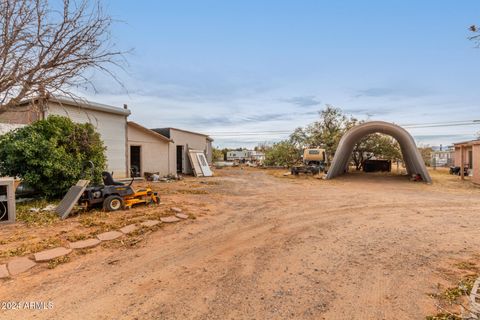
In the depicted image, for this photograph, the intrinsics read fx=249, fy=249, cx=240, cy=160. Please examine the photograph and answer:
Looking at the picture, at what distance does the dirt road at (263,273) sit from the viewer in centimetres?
247

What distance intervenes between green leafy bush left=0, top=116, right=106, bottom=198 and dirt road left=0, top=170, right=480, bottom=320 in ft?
14.5

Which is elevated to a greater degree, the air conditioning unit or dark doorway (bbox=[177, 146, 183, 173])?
dark doorway (bbox=[177, 146, 183, 173])

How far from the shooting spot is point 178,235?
15.5ft

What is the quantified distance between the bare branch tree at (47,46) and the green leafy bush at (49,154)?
10.9 ft

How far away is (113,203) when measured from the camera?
631 centimetres

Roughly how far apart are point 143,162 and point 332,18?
11710mm

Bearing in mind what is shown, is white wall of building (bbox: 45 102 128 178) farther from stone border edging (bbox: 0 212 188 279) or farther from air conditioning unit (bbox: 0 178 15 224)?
stone border edging (bbox: 0 212 188 279)

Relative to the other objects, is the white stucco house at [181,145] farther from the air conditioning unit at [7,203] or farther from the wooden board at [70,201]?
the air conditioning unit at [7,203]

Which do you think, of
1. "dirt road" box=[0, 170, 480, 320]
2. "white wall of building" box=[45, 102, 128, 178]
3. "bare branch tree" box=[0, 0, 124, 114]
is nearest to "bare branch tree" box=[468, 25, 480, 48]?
"dirt road" box=[0, 170, 480, 320]

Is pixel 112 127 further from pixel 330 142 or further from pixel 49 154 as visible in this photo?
pixel 330 142

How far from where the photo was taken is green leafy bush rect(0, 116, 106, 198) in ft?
22.2

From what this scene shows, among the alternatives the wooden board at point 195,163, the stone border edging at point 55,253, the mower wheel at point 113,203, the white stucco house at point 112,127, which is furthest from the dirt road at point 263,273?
the wooden board at point 195,163

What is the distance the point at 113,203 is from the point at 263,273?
15.4ft

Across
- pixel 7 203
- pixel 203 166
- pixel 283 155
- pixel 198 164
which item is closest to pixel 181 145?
pixel 198 164
